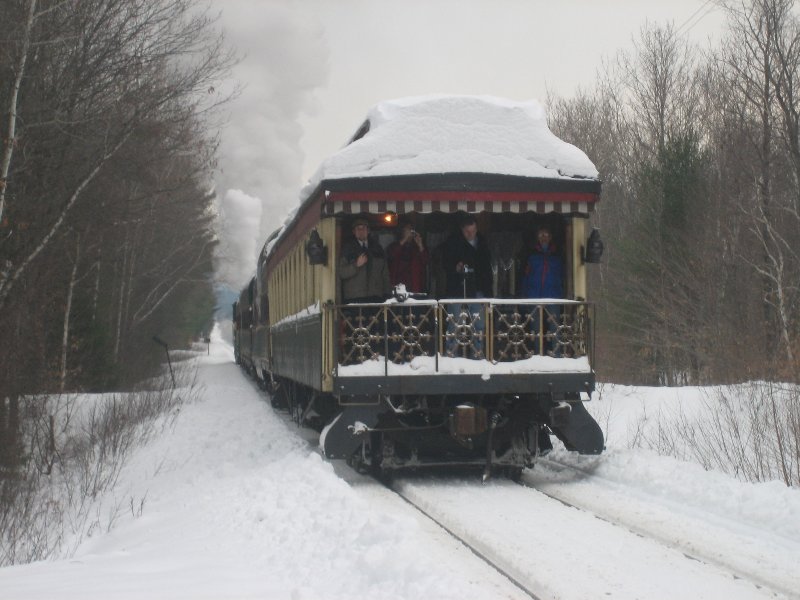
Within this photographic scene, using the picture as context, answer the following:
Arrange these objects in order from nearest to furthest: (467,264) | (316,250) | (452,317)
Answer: (452,317), (316,250), (467,264)

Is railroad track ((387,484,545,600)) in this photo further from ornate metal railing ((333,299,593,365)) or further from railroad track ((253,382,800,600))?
ornate metal railing ((333,299,593,365))

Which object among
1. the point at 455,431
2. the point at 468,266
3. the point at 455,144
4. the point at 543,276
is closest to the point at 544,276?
the point at 543,276

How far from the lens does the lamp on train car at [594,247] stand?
1120cm

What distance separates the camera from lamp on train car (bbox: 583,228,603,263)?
11.2 m

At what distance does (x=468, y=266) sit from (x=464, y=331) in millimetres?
1156

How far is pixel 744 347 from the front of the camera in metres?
22.8

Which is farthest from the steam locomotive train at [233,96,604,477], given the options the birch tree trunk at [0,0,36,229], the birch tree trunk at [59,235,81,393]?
the birch tree trunk at [59,235,81,393]

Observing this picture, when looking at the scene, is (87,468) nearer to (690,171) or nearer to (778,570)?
(778,570)

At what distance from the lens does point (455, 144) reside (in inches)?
443

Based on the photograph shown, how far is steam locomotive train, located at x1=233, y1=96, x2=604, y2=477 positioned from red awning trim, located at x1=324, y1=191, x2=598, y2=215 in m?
0.01

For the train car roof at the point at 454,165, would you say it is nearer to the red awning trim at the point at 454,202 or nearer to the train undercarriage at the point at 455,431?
the red awning trim at the point at 454,202

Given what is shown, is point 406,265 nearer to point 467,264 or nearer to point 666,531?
point 467,264

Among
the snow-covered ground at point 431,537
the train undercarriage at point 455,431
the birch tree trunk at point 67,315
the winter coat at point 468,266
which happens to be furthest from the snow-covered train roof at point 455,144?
the birch tree trunk at point 67,315

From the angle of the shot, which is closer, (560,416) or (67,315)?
(560,416)
